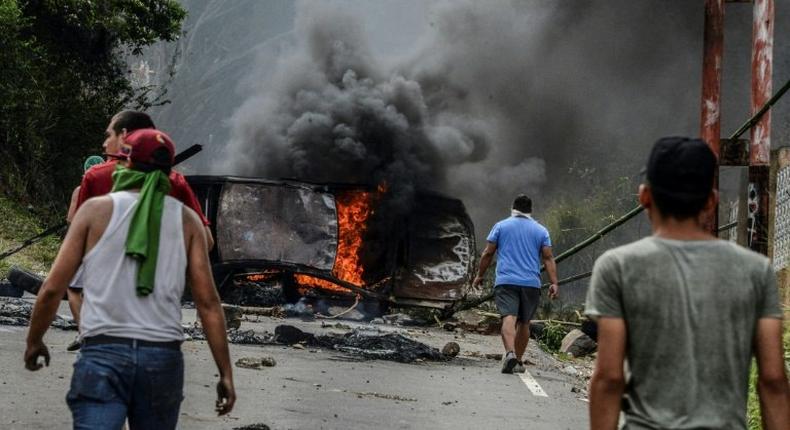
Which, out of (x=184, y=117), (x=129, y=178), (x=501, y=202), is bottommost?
(x=129, y=178)

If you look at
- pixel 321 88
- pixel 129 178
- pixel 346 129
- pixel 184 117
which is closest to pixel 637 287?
pixel 129 178

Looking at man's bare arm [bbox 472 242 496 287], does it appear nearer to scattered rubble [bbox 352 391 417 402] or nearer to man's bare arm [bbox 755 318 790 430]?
scattered rubble [bbox 352 391 417 402]

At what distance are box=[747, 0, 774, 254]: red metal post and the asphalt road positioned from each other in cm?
192

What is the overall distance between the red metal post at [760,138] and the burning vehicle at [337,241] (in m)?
8.97

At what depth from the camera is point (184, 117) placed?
141625mm

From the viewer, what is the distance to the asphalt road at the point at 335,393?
7324 millimetres

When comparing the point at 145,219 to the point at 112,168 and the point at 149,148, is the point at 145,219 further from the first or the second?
the point at 112,168

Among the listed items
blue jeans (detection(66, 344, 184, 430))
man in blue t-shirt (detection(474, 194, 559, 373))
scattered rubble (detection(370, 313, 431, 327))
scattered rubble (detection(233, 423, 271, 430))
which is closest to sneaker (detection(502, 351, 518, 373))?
man in blue t-shirt (detection(474, 194, 559, 373))

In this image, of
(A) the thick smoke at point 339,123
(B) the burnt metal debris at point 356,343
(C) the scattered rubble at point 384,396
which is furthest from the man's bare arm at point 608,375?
(A) the thick smoke at point 339,123

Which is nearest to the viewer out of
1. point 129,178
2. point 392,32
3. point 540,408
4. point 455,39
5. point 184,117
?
point 129,178

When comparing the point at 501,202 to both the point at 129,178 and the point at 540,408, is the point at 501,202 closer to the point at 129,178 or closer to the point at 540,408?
the point at 540,408

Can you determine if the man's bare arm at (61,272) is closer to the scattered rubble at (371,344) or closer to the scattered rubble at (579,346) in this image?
the scattered rubble at (371,344)

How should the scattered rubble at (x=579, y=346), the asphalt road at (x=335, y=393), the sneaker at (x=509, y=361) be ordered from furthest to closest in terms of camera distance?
the scattered rubble at (x=579, y=346) < the sneaker at (x=509, y=361) < the asphalt road at (x=335, y=393)

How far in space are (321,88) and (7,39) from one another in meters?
6.78
